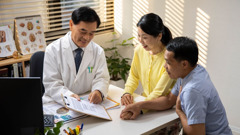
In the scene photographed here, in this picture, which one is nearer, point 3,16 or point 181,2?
point 3,16

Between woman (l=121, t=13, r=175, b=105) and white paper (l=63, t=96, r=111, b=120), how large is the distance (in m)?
0.23

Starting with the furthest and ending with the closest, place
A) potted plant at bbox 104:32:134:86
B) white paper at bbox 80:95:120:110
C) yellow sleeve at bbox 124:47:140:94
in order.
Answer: potted plant at bbox 104:32:134:86, yellow sleeve at bbox 124:47:140:94, white paper at bbox 80:95:120:110

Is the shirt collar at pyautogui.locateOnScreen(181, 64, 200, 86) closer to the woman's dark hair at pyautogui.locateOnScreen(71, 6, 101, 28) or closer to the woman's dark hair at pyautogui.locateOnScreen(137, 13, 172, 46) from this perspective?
the woman's dark hair at pyautogui.locateOnScreen(137, 13, 172, 46)

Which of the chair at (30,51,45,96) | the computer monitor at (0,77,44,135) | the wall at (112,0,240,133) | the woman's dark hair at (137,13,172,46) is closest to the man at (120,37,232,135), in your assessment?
the woman's dark hair at (137,13,172,46)

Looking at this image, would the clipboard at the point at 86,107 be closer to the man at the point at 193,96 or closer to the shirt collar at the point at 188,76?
the man at the point at 193,96

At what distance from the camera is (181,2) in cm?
347

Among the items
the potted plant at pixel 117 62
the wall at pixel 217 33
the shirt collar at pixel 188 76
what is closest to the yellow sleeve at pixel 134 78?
the shirt collar at pixel 188 76

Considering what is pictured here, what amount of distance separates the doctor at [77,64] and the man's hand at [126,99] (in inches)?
5.8

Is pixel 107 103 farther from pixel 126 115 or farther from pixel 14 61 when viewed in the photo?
pixel 14 61

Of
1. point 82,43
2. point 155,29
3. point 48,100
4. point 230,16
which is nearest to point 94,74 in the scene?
point 82,43

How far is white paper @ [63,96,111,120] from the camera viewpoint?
6.20ft

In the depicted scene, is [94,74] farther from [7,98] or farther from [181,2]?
[181,2]

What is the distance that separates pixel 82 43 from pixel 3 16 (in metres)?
1.32

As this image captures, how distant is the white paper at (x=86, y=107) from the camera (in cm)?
189
